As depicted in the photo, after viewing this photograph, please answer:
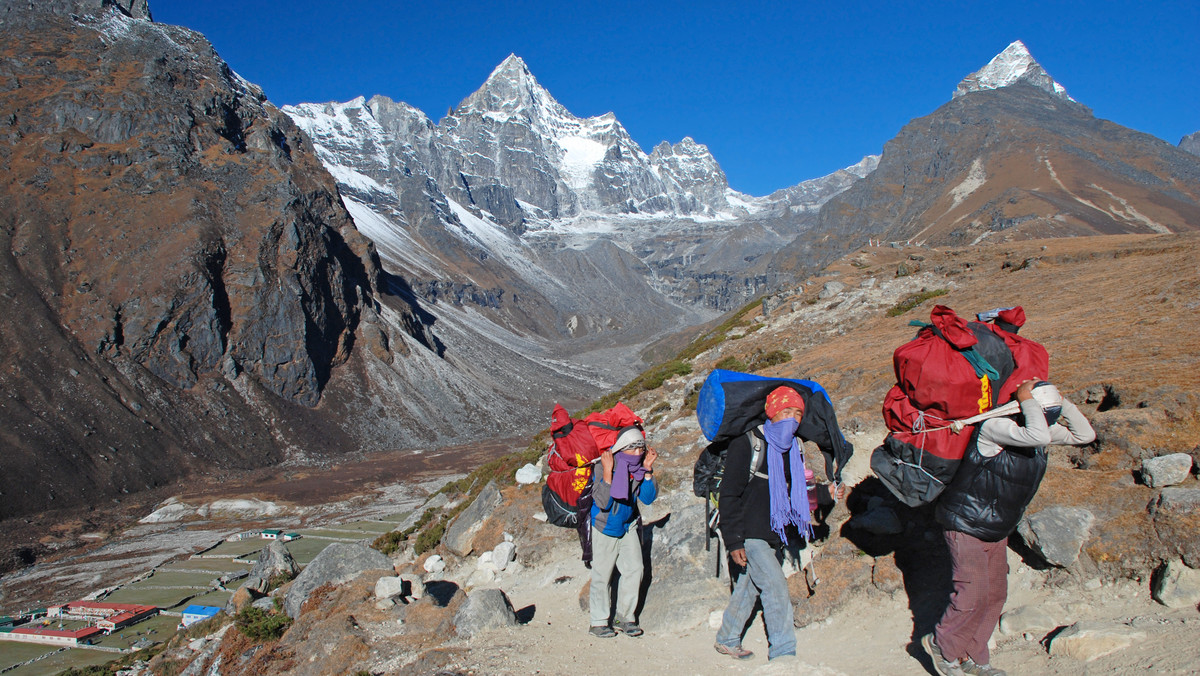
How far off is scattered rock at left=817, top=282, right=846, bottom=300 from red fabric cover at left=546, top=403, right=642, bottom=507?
20.4m

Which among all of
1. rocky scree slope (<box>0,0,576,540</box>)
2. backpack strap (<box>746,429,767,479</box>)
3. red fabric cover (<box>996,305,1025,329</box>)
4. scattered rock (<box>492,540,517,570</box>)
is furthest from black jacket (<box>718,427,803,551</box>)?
rocky scree slope (<box>0,0,576,540</box>)

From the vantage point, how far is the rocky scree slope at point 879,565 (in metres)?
4.76

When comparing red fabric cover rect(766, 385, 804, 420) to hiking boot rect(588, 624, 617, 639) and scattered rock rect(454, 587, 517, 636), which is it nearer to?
hiking boot rect(588, 624, 617, 639)

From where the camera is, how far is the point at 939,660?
15.2ft

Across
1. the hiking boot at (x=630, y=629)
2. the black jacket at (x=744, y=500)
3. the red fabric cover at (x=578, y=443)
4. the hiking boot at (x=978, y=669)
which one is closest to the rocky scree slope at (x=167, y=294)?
the red fabric cover at (x=578, y=443)

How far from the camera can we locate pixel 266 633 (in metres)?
9.05

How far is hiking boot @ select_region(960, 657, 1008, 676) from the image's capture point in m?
4.37

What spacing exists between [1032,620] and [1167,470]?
5.99 ft

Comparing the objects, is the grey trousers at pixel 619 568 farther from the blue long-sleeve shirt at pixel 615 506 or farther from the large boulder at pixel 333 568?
the large boulder at pixel 333 568

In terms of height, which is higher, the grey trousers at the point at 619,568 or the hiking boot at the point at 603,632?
the grey trousers at the point at 619,568

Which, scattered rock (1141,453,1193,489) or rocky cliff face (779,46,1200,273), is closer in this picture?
scattered rock (1141,453,1193,489)

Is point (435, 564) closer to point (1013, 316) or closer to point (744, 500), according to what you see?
point (744, 500)

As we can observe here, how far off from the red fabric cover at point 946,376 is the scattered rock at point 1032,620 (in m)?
1.82

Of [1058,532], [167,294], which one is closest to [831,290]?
[1058,532]
